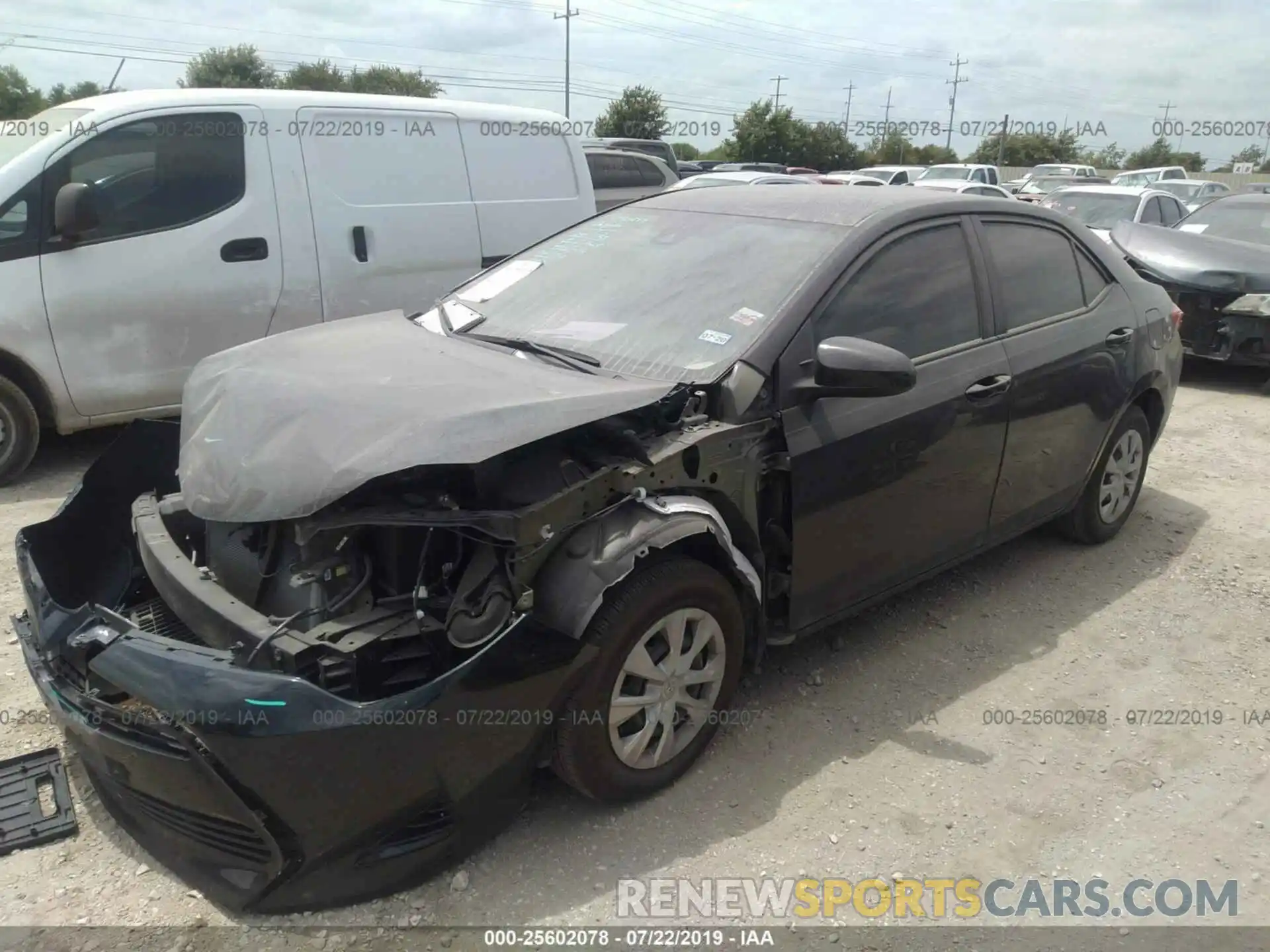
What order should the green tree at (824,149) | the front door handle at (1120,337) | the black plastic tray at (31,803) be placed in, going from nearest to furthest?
the black plastic tray at (31,803) → the front door handle at (1120,337) → the green tree at (824,149)

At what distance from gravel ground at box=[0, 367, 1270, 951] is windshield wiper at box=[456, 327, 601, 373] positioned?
1.31 meters

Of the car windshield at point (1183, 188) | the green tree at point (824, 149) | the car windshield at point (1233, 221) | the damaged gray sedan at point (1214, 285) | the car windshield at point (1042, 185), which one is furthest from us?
the green tree at point (824, 149)

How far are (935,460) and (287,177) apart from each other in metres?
4.07

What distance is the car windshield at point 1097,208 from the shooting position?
11.3 m

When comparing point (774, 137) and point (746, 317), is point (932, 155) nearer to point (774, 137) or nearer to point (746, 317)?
point (774, 137)

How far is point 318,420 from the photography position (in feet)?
8.49

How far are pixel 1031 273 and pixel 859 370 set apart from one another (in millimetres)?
1554

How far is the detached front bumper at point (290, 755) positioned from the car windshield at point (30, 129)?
357 cm

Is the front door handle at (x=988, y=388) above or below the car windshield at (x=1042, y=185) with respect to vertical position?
above

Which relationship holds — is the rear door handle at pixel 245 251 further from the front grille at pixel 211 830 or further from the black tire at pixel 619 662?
the black tire at pixel 619 662

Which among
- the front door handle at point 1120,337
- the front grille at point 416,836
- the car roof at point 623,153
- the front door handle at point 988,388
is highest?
the car roof at point 623,153

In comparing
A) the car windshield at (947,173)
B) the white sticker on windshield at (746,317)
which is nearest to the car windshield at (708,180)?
the white sticker on windshield at (746,317)

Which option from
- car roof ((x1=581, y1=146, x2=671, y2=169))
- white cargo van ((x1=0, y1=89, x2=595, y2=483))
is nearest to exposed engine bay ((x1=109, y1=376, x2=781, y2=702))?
white cargo van ((x1=0, y1=89, x2=595, y2=483))

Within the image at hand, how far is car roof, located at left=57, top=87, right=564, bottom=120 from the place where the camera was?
5.26m
